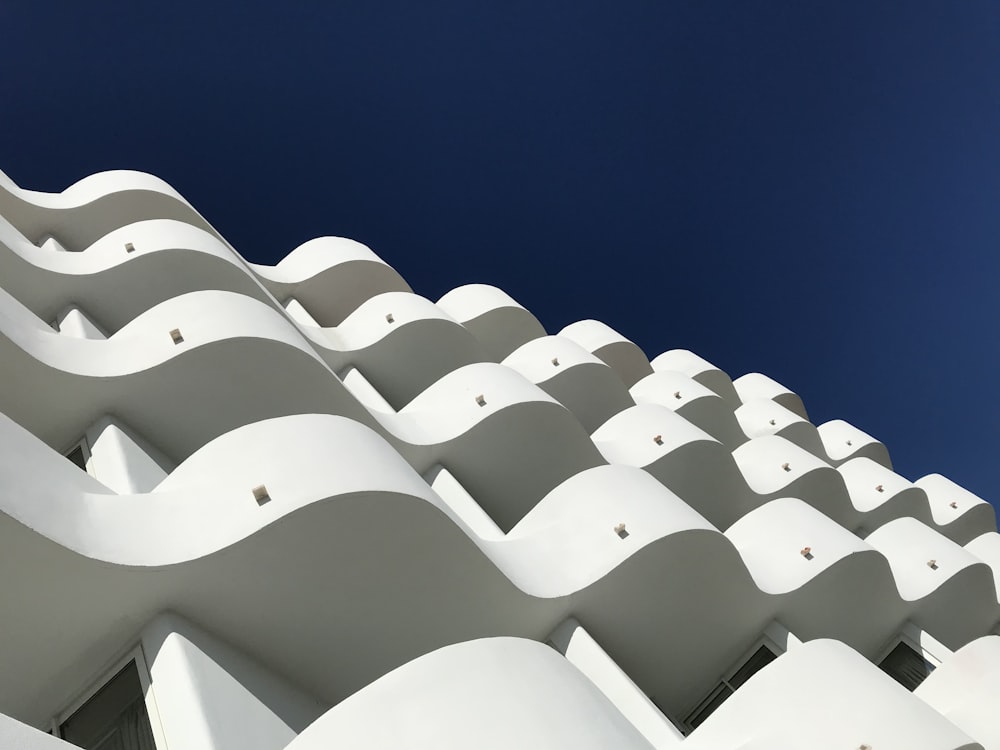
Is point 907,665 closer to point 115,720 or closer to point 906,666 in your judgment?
point 906,666

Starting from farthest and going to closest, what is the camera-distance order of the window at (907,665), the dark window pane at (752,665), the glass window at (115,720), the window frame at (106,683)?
the window at (907,665) < the dark window pane at (752,665) < the window frame at (106,683) < the glass window at (115,720)

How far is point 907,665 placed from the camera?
1128 centimetres

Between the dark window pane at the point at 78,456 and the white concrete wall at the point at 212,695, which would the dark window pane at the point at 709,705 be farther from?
the dark window pane at the point at 78,456

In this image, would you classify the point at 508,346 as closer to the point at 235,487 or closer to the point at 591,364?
the point at 591,364

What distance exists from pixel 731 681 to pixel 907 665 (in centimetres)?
361

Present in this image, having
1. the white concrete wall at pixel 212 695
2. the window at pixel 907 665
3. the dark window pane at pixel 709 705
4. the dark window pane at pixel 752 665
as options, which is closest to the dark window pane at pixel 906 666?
the window at pixel 907 665

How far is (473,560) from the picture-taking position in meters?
7.01

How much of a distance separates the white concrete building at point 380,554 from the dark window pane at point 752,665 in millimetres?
29

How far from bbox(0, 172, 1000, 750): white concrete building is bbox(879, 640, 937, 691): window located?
4 centimetres

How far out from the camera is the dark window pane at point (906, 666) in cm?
1104

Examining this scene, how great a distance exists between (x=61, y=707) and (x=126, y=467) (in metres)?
2.49

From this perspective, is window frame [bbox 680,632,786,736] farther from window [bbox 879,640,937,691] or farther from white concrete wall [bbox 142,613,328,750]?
white concrete wall [bbox 142,613,328,750]

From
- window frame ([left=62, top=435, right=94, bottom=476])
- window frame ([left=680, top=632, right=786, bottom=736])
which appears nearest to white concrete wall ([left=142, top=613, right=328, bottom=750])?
window frame ([left=62, top=435, right=94, bottom=476])

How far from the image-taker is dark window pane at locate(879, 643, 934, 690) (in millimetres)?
11038
